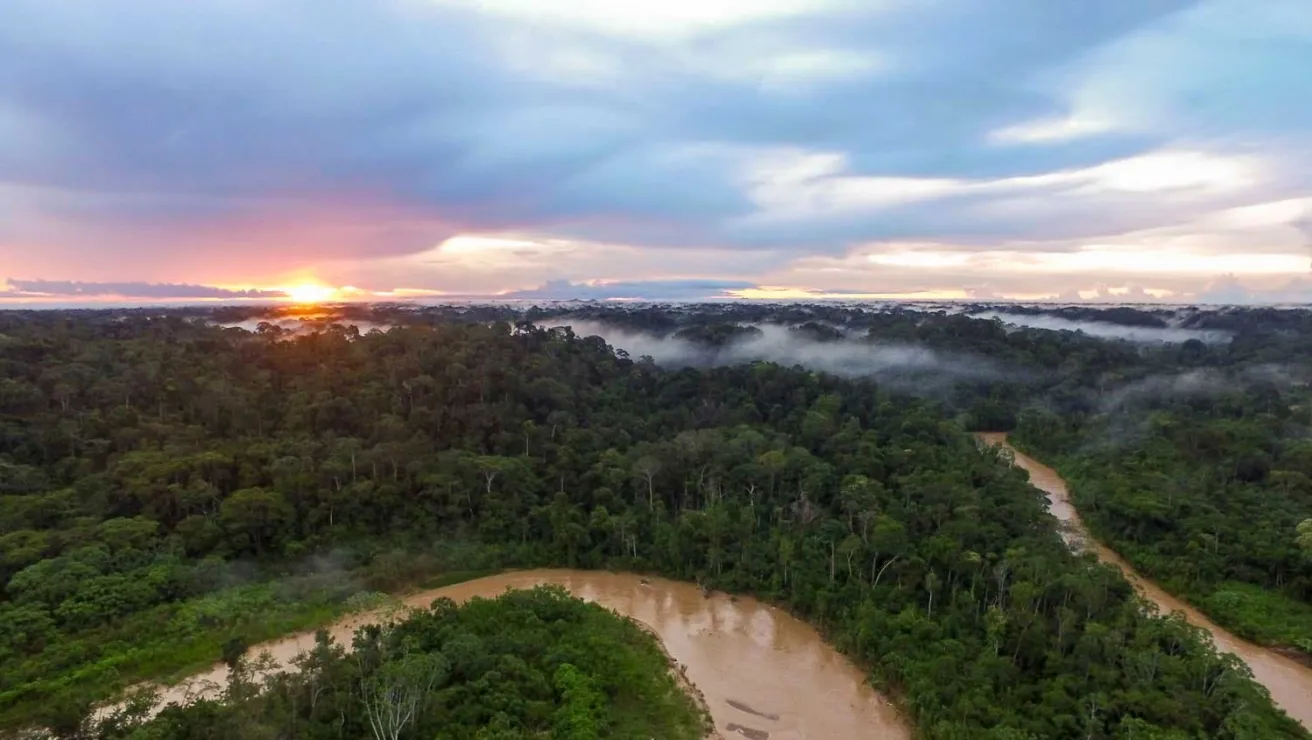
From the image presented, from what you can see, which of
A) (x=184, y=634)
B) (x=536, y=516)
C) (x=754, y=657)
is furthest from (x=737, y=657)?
(x=184, y=634)

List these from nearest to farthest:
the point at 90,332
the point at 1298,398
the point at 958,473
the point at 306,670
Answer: the point at 306,670 → the point at 958,473 → the point at 1298,398 → the point at 90,332

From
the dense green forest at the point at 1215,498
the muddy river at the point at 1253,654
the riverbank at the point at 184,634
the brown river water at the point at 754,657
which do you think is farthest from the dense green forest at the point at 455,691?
the dense green forest at the point at 1215,498

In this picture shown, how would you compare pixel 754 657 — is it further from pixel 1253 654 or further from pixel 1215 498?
pixel 1215 498

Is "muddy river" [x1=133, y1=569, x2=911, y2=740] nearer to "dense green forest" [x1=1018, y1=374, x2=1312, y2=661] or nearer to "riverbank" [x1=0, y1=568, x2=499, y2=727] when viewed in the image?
"riverbank" [x1=0, y1=568, x2=499, y2=727]

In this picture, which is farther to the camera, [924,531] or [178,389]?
[178,389]

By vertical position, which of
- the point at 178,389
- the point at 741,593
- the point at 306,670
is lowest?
the point at 741,593

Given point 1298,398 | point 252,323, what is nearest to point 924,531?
point 1298,398

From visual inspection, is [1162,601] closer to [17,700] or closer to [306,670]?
[306,670]
